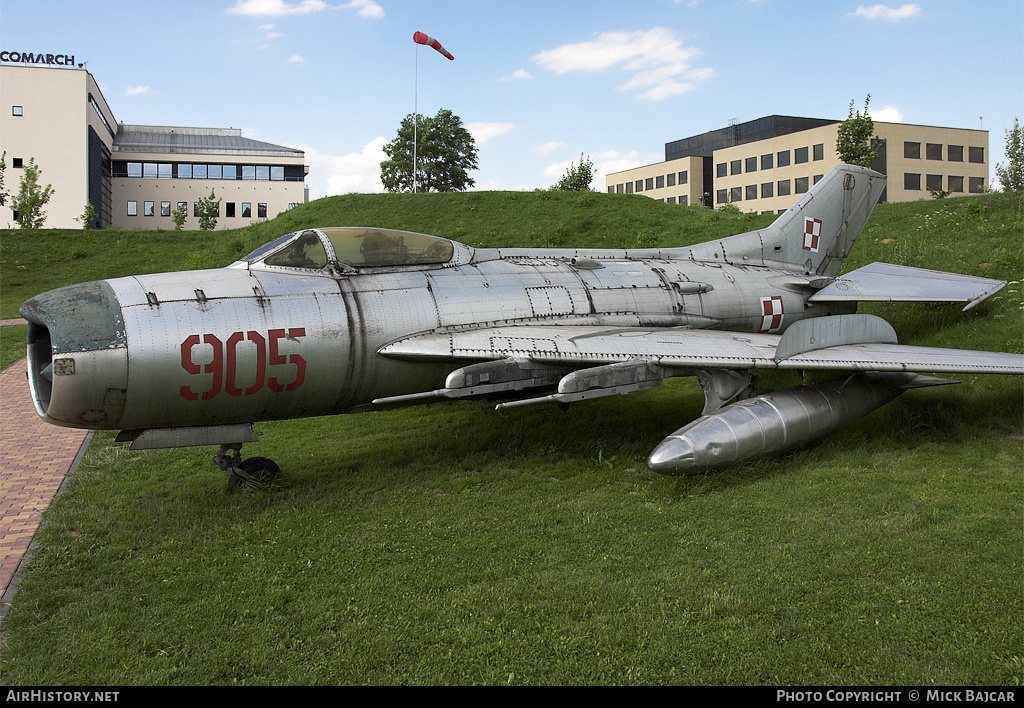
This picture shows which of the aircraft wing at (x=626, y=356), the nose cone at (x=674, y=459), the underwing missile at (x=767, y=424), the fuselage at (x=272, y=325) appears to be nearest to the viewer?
the fuselage at (x=272, y=325)

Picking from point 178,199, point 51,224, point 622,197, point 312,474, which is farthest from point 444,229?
point 178,199

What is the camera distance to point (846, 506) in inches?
258

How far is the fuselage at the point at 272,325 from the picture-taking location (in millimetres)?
6211

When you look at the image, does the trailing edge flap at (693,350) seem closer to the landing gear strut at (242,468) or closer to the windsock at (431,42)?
the landing gear strut at (242,468)

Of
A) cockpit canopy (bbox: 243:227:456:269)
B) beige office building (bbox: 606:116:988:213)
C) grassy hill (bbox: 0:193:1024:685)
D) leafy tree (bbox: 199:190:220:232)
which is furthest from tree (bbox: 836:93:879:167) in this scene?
leafy tree (bbox: 199:190:220:232)

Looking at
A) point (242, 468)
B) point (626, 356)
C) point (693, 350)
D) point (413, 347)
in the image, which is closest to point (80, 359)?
point (242, 468)

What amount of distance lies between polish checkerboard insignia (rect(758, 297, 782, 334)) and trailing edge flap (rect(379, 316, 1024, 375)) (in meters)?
2.02

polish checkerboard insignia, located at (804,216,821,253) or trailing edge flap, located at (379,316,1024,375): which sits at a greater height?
polish checkerboard insignia, located at (804,216,821,253)

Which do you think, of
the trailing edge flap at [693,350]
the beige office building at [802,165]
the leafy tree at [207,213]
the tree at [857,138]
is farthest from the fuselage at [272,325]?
the leafy tree at [207,213]

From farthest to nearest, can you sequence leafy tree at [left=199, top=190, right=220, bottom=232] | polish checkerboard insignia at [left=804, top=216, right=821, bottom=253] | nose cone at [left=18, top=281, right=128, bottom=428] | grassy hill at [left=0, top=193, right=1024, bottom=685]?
leafy tree at [left=199, top=190, right=220, bottom=232] → polish checkerboard insignia at [left=804, top=216, right=821, bottom=253] → nose cone at [left=18, top=281, right=128, bottom=428] → grassy hill at [left=0, top=193, right=1024, bottom=685]

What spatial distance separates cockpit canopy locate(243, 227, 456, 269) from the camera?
767 centimetres

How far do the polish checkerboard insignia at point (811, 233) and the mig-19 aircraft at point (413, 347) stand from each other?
3139 mm

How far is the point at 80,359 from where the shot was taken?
600cm

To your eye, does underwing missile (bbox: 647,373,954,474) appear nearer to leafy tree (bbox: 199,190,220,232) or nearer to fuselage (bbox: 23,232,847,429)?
fuselage (bbox: 23,232,847,429)
